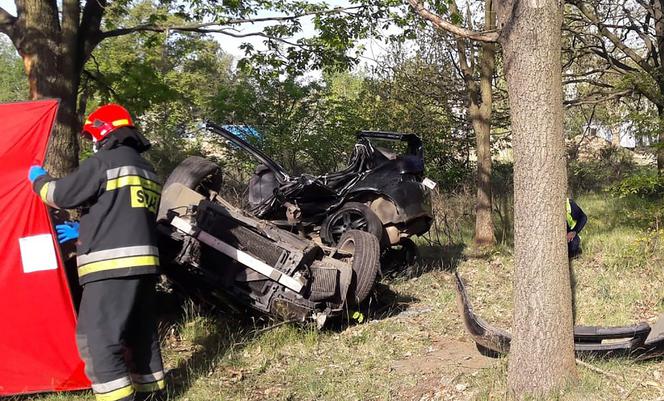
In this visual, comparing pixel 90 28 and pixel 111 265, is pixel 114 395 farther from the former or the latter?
pixel 90 28

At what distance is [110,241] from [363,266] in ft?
8.93

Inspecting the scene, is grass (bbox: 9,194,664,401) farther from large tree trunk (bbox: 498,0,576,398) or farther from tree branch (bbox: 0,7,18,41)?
tree branch (bbox: 0,7,18,41)

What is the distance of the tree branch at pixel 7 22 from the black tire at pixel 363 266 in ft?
14.0

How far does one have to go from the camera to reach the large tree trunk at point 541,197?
418 cm

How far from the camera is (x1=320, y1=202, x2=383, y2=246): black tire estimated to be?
7.94 metres

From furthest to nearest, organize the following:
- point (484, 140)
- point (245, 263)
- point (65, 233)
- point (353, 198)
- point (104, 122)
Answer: point (484, 140)
point (353, 198)
point (245, 263)
point (65, 233)
point (104, 122)

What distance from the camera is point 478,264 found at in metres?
8.91

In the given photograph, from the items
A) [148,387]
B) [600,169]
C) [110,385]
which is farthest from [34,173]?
[600,169]

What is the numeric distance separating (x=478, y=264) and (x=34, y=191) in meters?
5.96

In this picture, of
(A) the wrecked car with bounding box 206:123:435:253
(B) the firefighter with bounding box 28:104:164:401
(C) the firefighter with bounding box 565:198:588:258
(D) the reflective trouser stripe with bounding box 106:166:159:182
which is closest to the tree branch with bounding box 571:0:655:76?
(C) the firefighter with bounding box 565:198:588:258

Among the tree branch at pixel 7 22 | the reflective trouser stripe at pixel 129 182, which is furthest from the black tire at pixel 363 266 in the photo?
the tree branch at pixel 7 22

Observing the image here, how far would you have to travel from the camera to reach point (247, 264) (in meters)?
5.82

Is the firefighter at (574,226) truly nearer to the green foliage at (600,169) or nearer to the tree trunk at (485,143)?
the tree trunk at (485,143)

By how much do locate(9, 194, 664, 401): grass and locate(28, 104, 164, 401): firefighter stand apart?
0.65 metres
